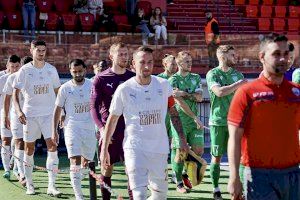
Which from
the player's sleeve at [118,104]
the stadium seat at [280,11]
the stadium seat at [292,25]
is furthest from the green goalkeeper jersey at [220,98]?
the stadium seat at [280,11]

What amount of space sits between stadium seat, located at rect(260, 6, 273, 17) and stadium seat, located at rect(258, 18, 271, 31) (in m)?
0.88

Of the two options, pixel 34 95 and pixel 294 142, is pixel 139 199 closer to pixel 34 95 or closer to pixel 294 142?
pixel 294 142

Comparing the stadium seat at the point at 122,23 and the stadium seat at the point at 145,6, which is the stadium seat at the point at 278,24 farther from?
the stadium seat at the point at 122,23

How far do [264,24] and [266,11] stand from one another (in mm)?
1564

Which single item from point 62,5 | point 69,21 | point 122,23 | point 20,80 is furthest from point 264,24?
point 20,80

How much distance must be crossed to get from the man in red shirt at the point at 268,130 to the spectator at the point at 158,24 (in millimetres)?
15046

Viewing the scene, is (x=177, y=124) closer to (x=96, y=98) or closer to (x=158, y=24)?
(x=96, y=98)

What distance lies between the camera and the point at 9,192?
1063 centimetres

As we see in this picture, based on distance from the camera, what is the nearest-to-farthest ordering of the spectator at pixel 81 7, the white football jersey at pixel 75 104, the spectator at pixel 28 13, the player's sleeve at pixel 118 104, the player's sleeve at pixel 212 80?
the player's sleeve at pixel 118 104, the player's sleeve at pixel 212 80, the white football jersey at pixel 75 104, the spectator at pixel 28 13, the spectator at pixel 81 7

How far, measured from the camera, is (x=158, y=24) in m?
22.2

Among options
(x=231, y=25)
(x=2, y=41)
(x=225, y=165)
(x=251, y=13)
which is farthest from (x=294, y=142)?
(x=251, y=13)

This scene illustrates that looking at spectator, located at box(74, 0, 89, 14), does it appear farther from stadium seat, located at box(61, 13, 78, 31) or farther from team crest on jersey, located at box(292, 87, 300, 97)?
team crest on jersey, located at box(292, 87, 300, 97)

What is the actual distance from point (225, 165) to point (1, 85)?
444 centimetres

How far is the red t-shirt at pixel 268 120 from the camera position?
208 inches
